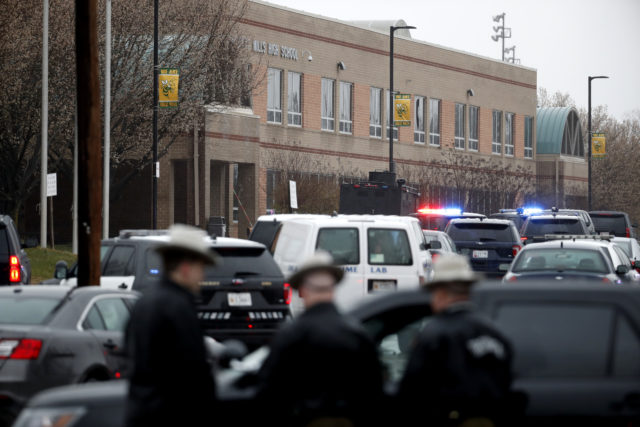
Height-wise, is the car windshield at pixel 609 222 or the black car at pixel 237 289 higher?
the car windshield at pixel 609 222

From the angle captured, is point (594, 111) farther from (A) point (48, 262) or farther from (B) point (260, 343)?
Result: (B) point (260, 343)

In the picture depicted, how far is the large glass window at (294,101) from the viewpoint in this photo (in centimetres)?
5484

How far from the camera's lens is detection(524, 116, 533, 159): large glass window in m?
76.2

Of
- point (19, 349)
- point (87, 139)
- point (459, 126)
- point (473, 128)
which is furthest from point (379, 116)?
point (19, 349)

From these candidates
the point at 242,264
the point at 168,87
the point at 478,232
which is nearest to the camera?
the point at 242,264

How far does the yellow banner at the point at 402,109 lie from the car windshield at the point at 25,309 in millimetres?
39780

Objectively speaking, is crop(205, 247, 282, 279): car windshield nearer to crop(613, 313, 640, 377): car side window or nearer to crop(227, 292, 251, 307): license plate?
crop(227, 292, 251, 307): license plate

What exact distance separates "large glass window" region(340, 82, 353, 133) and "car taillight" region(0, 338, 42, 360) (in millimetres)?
48693

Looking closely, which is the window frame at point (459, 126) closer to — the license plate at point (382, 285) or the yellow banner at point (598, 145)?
the yellow banner at point (598, 145)

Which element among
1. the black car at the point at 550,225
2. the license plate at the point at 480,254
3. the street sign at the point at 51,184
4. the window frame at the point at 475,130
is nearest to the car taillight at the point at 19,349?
the license plate at the point at 480,254

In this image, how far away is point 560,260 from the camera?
18.4m

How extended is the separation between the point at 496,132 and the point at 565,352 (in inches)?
2634

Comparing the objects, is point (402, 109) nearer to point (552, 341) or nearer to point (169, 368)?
point (552, 341)

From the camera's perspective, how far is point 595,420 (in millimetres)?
6148
